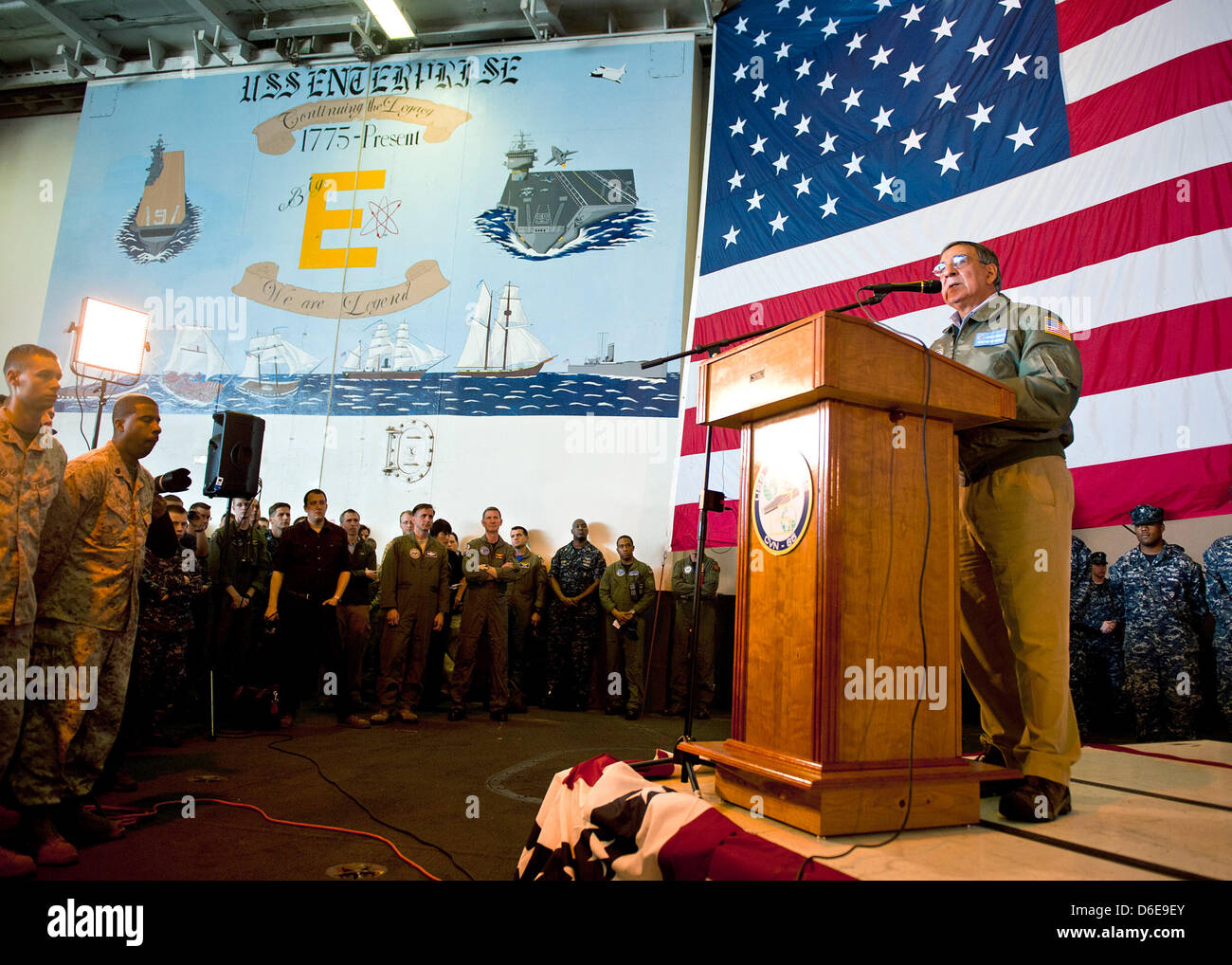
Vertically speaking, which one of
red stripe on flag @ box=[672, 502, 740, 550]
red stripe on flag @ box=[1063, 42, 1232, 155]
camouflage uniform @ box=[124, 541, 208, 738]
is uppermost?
red stripe on flag @ box=[1063, 42, 1232, 155]

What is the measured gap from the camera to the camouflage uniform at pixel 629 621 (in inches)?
239

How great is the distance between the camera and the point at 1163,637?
14.9ft

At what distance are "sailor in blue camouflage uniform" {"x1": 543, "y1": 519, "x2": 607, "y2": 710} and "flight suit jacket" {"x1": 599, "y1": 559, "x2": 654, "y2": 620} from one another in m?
0.18

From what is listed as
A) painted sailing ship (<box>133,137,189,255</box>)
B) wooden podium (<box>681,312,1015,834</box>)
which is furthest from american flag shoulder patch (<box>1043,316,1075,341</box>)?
painted sailing ship (<box>133,137,189,255</box>)

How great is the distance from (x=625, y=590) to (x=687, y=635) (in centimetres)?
66

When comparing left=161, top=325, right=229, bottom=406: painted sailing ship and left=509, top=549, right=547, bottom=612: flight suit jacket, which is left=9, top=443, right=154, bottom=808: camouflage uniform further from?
left=161, top=325, right=229, bottom=406: painted sailing ship

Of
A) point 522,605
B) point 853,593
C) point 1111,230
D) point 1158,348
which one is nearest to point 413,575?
point 522,605

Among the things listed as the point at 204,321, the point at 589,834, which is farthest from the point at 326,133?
the point at 589,834

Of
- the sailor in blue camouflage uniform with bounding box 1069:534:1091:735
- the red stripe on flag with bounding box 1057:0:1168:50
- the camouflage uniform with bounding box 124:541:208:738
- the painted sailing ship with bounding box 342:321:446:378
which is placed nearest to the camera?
the camouflage uniform with bounding box 124:541:208:738

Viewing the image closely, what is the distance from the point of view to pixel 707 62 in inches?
315

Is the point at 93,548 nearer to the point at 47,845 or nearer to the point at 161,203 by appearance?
the point at 47,845

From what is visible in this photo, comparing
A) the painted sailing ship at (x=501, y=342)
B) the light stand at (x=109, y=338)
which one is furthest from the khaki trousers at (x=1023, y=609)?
the painted sailing ship at (x=501, y=342)

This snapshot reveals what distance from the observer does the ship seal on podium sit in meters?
1.56

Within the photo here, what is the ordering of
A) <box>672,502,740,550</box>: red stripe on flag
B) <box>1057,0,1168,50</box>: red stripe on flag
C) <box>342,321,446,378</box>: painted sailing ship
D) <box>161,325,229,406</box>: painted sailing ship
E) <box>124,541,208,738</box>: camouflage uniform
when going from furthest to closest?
1. <box>161,325,229,406</box>: painted sailing ship
2. <box>342,321,446,378</box>: painted sailing ship
3. <box>672,502,740,550</box>: red stripe on flag
4. <box>1057,0,1168,50</box>: red stripe on flag
5. <box>124,541,208,738</box>: camouflage uniform
